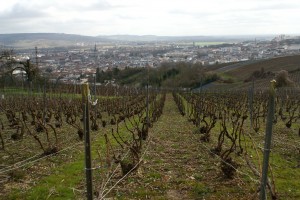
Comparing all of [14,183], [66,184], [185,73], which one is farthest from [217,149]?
[185,73]

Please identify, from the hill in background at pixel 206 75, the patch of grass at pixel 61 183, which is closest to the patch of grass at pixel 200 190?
the patch of grass at pixel 61 183

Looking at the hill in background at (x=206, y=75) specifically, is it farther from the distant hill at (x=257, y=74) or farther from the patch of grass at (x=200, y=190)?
the patch of grass at (x=200, y=190)

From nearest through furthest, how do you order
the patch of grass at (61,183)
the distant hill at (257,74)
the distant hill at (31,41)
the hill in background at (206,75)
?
the patch of grass at (61,183), the distant hill at (257,74), the hill in background at (206,75), the distant hill at (31,41)

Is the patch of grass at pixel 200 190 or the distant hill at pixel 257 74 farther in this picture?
the distant hill at pixel 257 74

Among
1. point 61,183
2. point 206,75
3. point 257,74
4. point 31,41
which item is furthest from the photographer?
point 31,41

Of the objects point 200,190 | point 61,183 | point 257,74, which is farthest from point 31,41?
point 200,190

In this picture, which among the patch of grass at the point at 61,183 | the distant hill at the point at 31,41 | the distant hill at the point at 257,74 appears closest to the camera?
the patch of grass at the point at 61,183

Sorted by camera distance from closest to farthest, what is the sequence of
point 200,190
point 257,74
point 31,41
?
point 200,190, point 257,74, point 31,41

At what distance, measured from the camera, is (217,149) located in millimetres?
10266

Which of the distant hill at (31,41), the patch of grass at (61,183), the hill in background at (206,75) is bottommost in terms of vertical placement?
the hill in background at (206,75)

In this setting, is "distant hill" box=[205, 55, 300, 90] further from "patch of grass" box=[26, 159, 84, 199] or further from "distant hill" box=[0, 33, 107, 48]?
"distant hill" box=[0, 33, 107, 48]

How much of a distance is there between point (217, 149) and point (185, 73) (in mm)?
65936

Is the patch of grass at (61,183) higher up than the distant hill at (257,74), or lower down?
higher up

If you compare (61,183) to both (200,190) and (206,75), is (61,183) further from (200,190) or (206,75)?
(206,75)
